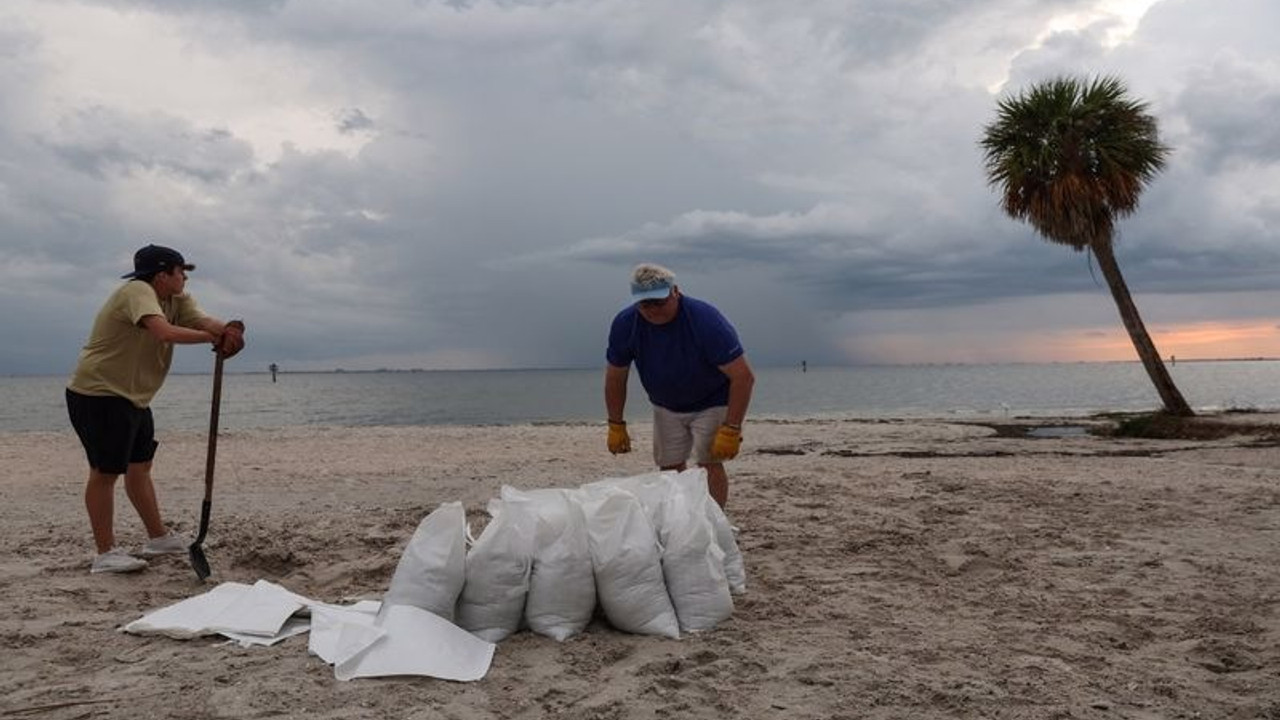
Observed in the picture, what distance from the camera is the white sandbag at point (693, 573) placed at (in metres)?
3.60

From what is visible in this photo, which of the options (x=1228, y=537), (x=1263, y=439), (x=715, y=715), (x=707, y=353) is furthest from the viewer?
(x=1263, y=439)

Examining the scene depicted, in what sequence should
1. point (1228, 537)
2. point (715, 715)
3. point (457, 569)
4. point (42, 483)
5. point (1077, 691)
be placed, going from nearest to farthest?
point (715, 715), point (1077, 691), point (457, 569), point (1228, 537), point (42, 483)

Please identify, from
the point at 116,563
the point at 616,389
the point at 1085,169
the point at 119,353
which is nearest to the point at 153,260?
the point at 119,353

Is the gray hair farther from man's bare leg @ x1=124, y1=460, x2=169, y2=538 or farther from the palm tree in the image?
the palm tree

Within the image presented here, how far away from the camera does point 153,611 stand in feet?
12.6

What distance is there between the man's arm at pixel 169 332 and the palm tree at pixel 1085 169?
14.8m

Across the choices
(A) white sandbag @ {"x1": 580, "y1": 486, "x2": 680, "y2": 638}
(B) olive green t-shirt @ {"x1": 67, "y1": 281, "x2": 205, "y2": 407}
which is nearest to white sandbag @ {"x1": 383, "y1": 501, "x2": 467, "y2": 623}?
(A) white sandbag @ {"x1": 580, "y1": 486, "x2": 680, "y2": 638}

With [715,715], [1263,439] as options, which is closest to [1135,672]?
[715,715]

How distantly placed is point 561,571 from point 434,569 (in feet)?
1.56

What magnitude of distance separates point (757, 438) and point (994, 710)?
12.7 metres

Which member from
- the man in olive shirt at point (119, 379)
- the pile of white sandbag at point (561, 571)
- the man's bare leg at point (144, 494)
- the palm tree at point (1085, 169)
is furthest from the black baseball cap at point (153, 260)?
the palm tree at point (1085, 169)

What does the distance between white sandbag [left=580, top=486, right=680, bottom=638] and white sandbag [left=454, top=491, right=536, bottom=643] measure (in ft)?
0.90

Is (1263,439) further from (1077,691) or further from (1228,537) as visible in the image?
(1077,691)

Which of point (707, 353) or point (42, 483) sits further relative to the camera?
point (42, 483)
